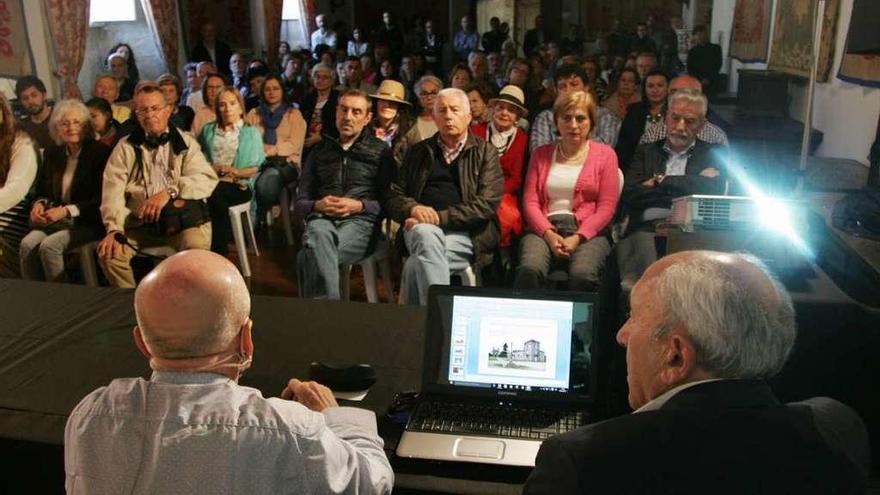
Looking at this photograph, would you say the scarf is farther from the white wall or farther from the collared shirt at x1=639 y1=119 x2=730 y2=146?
the white wall

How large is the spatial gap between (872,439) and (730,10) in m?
8.10

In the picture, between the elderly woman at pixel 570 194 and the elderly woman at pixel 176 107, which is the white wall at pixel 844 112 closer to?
the elderly woman at pixel 570 194

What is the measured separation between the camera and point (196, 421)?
3.70ft

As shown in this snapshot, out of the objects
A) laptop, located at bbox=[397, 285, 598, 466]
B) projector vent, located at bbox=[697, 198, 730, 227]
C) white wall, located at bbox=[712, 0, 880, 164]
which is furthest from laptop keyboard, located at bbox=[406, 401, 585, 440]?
white wall, located at bbox=[712, 0, 880, 164]

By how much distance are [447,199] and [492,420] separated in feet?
6.28

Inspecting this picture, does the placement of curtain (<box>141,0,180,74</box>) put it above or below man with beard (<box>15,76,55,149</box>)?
above

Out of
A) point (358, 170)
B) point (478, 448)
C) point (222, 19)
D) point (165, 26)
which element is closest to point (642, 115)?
point (358, 170)

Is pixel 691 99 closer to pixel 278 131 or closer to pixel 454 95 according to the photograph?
pixel 454 95

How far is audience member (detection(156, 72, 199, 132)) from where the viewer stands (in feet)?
17.5

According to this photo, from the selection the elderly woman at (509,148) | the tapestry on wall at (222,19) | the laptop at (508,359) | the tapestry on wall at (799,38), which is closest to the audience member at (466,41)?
the tapestry on wall at (222,19)

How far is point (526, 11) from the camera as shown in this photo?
1349 cm

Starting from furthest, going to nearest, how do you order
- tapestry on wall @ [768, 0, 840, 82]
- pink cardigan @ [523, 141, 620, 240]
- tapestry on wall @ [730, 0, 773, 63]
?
tapestry on wall @ [730, 0, 773, 63], tapestry on wall @ [768, 0, 840, 82], pink cardigan @ [523, 141, 620, 240]

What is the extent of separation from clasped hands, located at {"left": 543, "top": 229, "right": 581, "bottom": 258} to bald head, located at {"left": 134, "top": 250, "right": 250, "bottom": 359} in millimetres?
2137

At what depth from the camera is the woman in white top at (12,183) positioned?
3.64 metres
